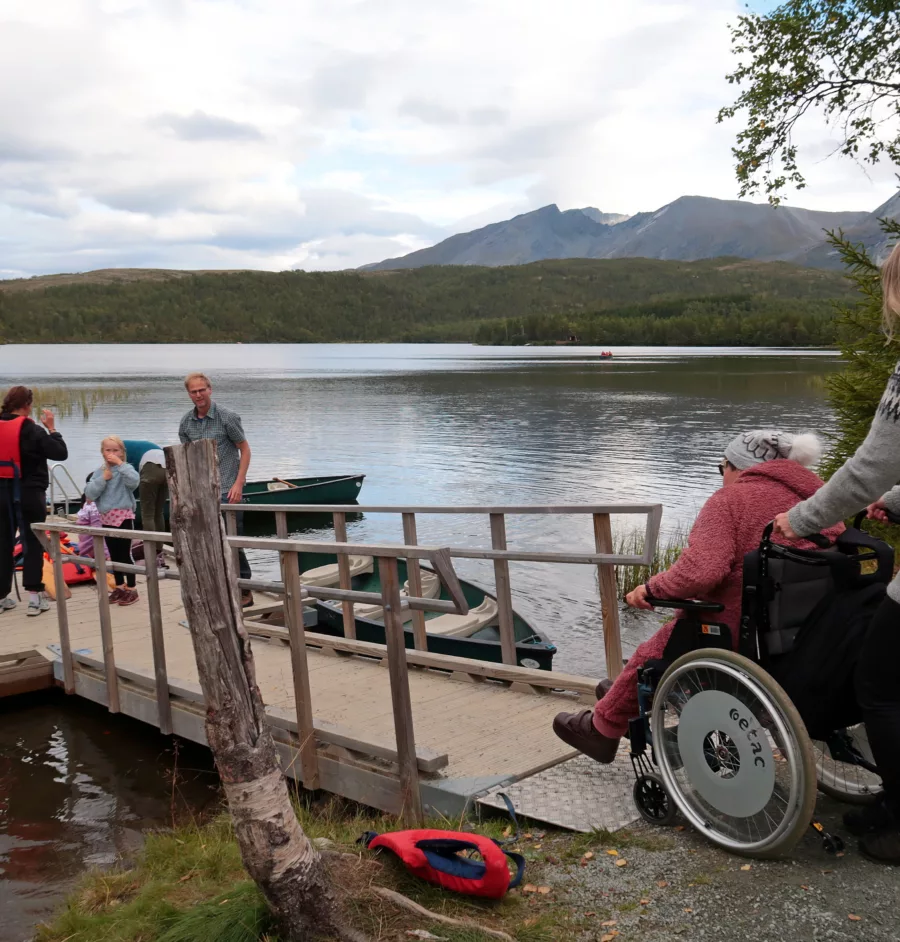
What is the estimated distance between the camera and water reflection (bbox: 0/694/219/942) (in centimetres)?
562

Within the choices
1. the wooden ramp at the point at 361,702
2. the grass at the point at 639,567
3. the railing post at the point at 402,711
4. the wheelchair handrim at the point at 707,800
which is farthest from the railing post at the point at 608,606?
the grass at the point at 639,567

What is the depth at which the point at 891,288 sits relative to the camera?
2852 millimetres

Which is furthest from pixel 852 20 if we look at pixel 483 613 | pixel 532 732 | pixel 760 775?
pixel 760 775

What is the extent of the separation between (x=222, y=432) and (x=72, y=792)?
3.36 metres

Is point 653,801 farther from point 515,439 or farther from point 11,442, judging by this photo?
point 515,439

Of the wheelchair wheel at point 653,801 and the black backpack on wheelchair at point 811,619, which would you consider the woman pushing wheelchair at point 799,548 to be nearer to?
the black backpack on wheelchair at point 811,619

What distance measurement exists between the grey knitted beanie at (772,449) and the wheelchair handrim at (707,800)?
33.8 inches

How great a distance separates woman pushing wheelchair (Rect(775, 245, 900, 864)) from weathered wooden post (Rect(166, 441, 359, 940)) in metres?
1.97

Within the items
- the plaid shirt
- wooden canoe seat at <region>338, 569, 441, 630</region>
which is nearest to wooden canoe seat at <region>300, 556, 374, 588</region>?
wooden canoe seat at <region>338, 569, 441, 630</region>

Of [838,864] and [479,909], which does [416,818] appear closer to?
[479,909]

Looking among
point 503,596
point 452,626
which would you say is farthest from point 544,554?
point 452,626

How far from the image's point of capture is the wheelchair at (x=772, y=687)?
327 cm

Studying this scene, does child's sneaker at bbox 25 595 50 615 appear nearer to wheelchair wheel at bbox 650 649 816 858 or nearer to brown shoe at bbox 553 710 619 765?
brown shoe at bbox 553 710 619 765

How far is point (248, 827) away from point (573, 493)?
21.1 meters
